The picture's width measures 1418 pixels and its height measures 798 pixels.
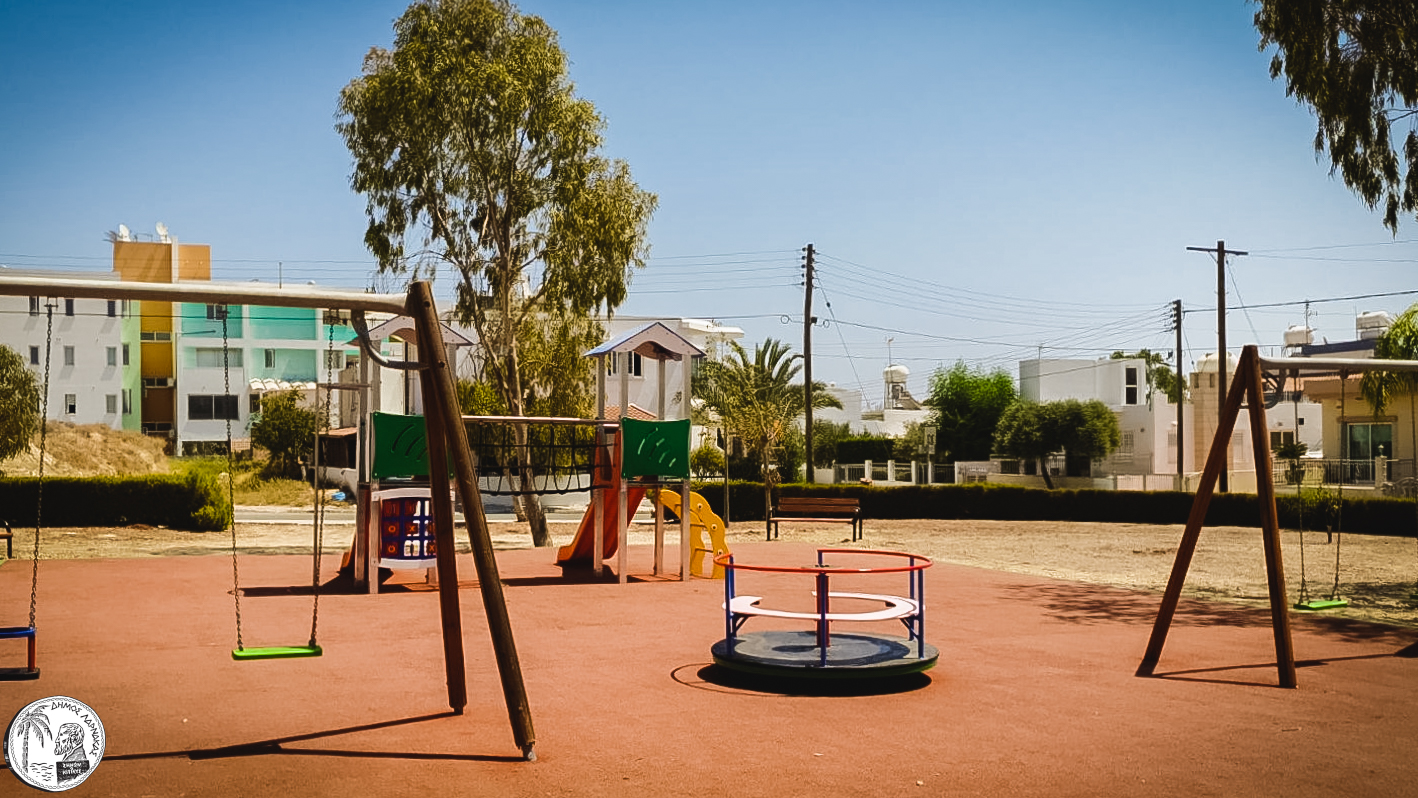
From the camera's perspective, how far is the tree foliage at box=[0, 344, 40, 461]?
107ft

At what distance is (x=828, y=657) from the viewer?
31.2 feet

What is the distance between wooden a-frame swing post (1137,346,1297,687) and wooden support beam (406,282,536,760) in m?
5.56

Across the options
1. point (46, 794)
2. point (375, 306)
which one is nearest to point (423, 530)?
point (375, 306)

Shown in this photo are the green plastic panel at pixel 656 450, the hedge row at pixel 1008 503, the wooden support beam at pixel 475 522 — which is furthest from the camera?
the hedge row at pixel 1008 503

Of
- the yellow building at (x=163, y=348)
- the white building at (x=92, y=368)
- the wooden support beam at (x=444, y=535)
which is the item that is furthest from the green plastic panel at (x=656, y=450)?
the yellow building at (x=163, y=348)

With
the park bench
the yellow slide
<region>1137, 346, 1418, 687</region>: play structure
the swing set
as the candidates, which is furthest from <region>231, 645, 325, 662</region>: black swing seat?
the park bench

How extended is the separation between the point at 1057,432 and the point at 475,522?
53.8 metres

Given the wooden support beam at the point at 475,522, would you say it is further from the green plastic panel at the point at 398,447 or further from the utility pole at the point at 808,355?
the utility pole at the point at 808,355

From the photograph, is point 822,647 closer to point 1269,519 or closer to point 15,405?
point 1269,519

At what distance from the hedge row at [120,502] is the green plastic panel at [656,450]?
13.7 meters

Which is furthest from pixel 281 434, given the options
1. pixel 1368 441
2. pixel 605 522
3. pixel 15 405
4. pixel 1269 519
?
pixel 1269 519

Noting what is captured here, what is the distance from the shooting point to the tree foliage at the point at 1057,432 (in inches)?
2282

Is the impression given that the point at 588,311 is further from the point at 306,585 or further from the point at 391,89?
the point at 306,585

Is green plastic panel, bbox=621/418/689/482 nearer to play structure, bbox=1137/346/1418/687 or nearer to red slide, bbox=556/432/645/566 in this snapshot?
red slide, bbox=556/432/645/566
